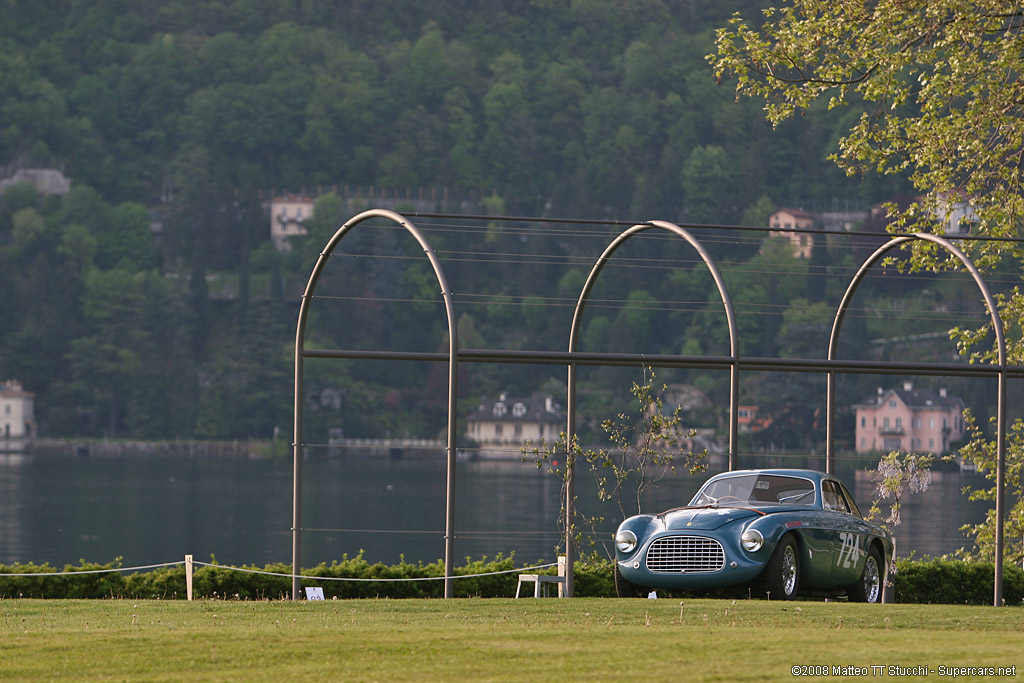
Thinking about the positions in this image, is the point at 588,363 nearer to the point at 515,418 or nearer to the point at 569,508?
the point at 569,508

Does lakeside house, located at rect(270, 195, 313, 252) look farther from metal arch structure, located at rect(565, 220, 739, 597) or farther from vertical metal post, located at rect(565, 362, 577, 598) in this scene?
vertical metal post, located at rect(565, 362, 577, 598)

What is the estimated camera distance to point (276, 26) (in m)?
153

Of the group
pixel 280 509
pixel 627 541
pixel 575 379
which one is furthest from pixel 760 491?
pixel 280 509

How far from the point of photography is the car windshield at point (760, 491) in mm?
13883

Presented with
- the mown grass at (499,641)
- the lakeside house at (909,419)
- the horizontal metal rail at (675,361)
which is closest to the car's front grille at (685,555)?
the mown grass at (499,641)

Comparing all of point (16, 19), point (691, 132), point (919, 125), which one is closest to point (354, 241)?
point (691, 132)

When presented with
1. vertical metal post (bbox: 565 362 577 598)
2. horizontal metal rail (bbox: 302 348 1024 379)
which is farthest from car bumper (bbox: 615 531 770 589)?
horizontal metal rail (bbox: 302 348 1024 379)

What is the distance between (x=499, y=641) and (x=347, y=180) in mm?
137674

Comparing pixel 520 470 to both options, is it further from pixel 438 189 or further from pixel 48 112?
pixel 48 112

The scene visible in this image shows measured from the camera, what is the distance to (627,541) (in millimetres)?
13562

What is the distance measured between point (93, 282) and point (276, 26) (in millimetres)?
37700

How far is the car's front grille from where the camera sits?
13078mm

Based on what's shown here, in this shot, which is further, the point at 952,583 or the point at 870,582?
the point at 952,583

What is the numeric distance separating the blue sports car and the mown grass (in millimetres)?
352
